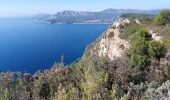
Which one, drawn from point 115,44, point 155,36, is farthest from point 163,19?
point 155,36

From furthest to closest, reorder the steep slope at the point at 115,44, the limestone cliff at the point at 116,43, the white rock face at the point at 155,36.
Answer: the steep slope at the point at 115,44 → the limestone cliff at the point at 116,43 → the white rock face at the point at 155,36

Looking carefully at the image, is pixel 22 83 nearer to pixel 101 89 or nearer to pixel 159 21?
pixel 101 89

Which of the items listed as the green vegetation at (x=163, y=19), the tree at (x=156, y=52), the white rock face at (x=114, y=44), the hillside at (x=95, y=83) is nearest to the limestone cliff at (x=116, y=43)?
the white rock face at (x=114, y=44)

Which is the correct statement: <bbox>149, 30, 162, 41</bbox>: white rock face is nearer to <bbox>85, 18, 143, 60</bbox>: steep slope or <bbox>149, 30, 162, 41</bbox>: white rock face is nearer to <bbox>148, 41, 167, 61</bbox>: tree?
<bbox>85, 18, 143, 60</bbox>: steep slope

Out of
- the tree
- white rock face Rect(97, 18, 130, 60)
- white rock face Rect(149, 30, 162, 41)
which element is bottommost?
white rock face Rect(97, 18, 130, 60)

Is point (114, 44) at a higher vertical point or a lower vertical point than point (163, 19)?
lower

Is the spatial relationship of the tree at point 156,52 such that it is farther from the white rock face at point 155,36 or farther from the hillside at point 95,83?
the white rock face at point 155,36

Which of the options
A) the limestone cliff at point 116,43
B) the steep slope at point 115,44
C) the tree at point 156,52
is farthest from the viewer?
the steep slope at point 115,44

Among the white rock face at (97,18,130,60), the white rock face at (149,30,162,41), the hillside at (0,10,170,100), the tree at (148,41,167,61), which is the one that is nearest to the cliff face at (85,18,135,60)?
the white rock face at (97,18,130,60)

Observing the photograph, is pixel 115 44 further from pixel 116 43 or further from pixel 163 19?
pixel 163 19

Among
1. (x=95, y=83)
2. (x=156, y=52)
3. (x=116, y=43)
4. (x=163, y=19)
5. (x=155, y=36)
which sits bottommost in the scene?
(x=116, y=43)

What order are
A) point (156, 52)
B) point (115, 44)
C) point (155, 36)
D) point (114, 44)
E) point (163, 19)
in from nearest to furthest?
1. point (156, 52)
2. point (155, 36)
3. point (115, 44)
4. point (114, 44)
5. point (163, 19)
